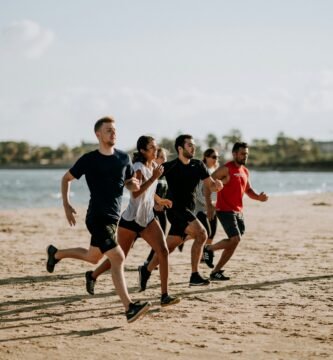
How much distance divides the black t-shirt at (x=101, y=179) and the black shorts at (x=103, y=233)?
0.06 metres

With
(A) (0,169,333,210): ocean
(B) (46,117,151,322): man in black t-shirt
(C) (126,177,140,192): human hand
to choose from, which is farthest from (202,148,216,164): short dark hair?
(A) (0,169,333,210): ocean

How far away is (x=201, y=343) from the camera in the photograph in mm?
5676

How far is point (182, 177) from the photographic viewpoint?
810 cm

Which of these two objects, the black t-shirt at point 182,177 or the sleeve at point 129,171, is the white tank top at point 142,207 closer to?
the sleeve at point 129,171

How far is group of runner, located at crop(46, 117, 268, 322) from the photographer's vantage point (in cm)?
634

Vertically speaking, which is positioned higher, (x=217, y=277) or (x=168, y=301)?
(x=168, y=301)

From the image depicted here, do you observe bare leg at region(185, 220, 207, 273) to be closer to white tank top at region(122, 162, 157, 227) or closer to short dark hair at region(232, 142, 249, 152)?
white tank top at region(122, 162, 157, 227)

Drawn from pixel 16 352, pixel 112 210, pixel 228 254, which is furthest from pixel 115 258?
pixel 228 254

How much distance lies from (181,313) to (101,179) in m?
1.72

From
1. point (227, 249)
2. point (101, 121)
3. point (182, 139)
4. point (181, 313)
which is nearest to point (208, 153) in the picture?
point (227, 249)

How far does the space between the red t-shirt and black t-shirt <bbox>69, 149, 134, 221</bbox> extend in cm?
293

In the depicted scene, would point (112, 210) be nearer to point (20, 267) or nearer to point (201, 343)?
point (201, 343)

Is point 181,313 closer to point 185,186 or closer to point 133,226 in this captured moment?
point 133,226

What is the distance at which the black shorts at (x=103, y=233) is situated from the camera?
630cm
